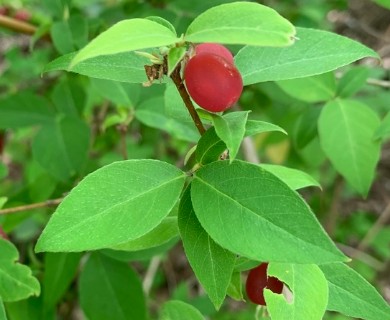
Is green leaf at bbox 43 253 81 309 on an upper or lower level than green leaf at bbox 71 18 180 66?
lower

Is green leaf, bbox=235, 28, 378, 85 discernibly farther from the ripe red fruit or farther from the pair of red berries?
the ripe red fruit

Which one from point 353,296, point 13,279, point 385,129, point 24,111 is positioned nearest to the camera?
point 353,296

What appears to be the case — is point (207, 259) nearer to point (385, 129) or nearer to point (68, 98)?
point (385, 129)

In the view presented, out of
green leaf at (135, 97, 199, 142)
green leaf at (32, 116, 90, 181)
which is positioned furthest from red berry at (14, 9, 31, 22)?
green leaf at (135, 97, 199, 142)

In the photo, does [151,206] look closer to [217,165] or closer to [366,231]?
[217,165]

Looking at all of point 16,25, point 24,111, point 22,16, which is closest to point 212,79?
point 24,111
